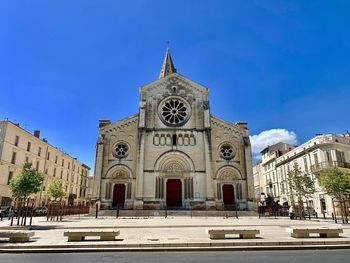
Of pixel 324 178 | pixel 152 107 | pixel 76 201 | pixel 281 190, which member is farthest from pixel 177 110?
pixel 76 201

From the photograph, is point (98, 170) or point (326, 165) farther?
point (326, 165)

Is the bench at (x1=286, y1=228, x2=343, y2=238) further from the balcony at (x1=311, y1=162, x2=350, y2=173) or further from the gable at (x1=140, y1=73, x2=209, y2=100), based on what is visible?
the gable at (x1=140, y1=73, x2=209, y2=100)

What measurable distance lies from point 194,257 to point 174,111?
2649 centimetres

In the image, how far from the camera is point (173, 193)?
31.0 m

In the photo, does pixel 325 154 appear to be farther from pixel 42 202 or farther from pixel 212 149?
pixel 42 202

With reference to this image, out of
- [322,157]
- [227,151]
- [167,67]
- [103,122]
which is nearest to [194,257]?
[227,151]

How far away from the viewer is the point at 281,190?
147 ft

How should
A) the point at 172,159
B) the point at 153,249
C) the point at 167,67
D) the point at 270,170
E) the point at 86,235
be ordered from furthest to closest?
the point at 270,170 < the point at 167,67 < the point at 172,159 < the point at 86,235 < the point at 153,249

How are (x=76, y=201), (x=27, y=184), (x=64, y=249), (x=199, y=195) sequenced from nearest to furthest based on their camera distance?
1. (x=64, y=249)
2. (x=27, y=184)
3. (x=199, y=195)
4. (x=76, y=201)

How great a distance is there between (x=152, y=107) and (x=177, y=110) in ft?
10.6

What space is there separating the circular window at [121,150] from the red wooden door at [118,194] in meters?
3.54

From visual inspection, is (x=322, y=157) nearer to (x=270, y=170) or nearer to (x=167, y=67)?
(x=270, y=170)

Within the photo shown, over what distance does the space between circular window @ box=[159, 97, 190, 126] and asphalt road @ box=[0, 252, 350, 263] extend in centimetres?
2484

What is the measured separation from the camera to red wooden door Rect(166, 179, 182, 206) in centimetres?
3070
